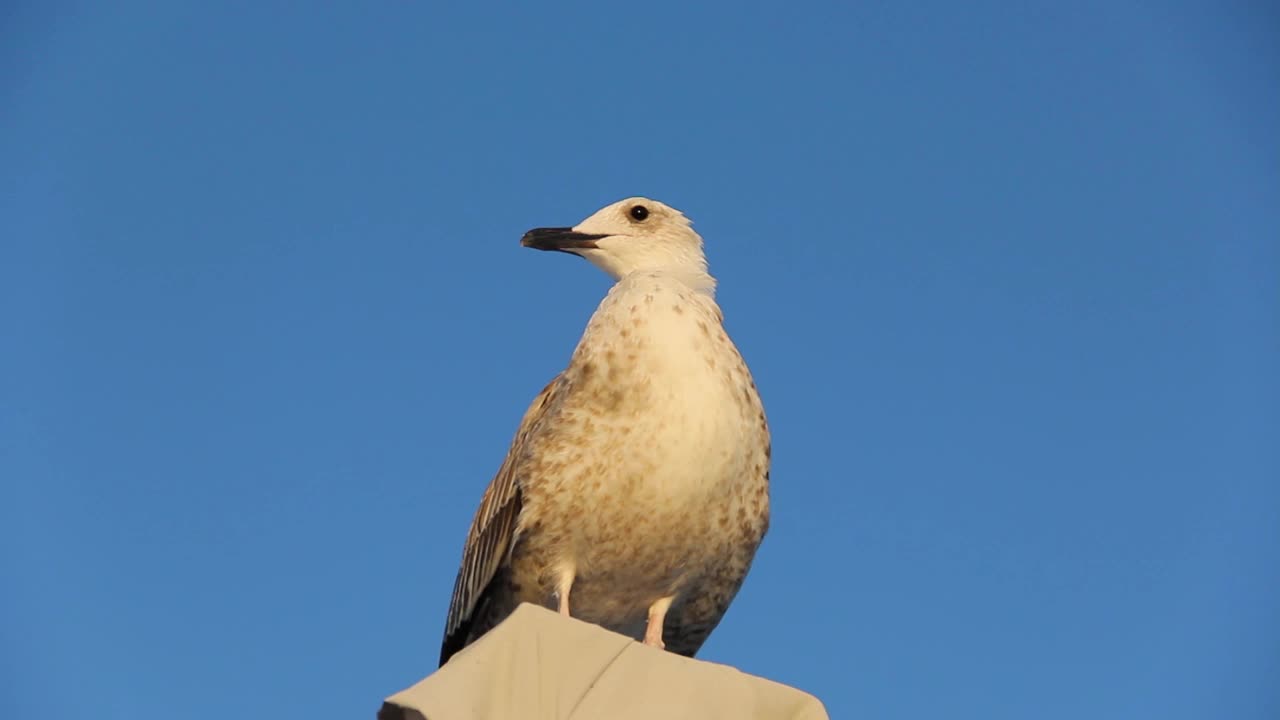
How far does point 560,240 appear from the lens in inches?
308

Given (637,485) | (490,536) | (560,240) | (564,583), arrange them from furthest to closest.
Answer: (560,240), (490,536), (564,583), (637,485)

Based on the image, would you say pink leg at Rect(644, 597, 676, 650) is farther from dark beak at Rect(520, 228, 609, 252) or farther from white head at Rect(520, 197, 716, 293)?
dark beak at Rect(520, 228, 609, 252)

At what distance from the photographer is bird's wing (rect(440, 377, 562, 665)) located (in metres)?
7.12

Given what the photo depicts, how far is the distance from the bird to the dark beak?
0.54 meters

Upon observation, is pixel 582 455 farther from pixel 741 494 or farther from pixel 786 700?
pixel 786 700

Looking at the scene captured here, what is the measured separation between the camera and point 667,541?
258 inches

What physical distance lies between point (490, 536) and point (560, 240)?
172 centimetres

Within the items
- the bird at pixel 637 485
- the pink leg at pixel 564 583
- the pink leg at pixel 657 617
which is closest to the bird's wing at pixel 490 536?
the bird at pixel 637 485

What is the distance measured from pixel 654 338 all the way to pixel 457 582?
189 cm

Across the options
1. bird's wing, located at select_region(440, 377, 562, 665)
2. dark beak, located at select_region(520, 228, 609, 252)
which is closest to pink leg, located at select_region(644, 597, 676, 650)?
bird's wing, located at select_region(440, 377, 562, 665)

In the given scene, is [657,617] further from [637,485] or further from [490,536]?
[490,536]

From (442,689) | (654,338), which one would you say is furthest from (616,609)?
(442,689)

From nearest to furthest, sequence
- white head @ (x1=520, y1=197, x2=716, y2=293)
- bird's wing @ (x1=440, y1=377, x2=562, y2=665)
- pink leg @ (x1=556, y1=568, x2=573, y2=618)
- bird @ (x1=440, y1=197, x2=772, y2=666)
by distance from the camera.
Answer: bird @ (x1=440, y1=197, x2=772, y2=666) → pink leg @ (x1=556, y1=568, x2=573, y2=618) → bird's wing @ (x1=440, y1=377, x2=562, y2=665) → white head @ (x1=520, y1=197, x2=716, y2=293)

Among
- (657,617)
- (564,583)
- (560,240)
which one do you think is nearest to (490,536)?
(564,583)
